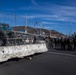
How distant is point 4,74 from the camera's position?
7.83 metres

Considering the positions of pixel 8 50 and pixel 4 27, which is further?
pixel 4 27

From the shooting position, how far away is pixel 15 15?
14031 millimetres

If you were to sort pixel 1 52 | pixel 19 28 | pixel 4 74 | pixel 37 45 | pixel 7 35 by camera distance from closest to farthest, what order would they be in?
pixel 4 74 < pixel 1 52 < pixel 7 35 < pixel 37 45 < pixel 19 28

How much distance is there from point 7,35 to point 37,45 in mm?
2796

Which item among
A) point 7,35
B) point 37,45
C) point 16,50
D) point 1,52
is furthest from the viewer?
point 37,45

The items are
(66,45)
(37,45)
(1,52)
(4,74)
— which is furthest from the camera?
(66,45)

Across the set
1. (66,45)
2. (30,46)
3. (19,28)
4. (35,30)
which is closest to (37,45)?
(30,46)

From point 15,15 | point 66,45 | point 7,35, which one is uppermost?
point 15,15

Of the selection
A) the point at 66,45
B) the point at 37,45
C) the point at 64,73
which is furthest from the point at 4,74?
the point at 66,45

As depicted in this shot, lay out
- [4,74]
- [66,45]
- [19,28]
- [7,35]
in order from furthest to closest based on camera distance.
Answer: [66,45], [19,28], [7,35], [4,74]

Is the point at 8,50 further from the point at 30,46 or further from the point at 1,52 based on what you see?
the point at 30,46

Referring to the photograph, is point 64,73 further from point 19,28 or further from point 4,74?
point 19,28

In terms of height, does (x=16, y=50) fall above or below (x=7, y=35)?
below

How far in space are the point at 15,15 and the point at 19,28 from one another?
1366mm
